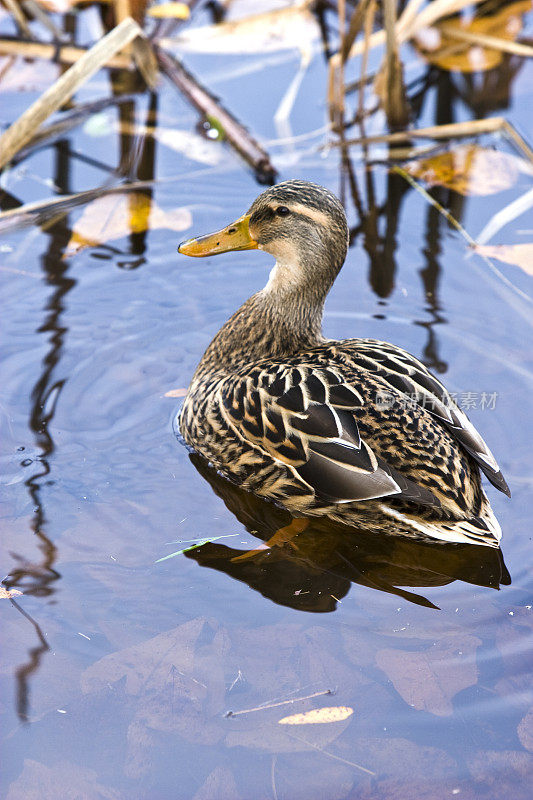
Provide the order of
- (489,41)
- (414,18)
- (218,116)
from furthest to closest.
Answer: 1. (489,41)
2. (414,18)
3. (218,116)

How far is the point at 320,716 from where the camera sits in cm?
340

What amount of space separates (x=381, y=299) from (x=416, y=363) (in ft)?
4.13

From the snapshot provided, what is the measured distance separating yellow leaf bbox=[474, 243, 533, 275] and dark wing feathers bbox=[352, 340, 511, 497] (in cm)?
169

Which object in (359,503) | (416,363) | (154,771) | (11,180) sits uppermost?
(11,180)

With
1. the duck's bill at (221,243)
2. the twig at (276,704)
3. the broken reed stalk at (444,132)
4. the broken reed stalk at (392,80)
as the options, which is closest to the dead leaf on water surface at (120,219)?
the duck's bill at (221,243)

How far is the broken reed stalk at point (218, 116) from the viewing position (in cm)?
618

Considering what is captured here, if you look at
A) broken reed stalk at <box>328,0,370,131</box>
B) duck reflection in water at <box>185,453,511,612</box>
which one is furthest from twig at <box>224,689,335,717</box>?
broken reed stalk at <box>328,0,370,131</box>

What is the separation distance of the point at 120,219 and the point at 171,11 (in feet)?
8.48

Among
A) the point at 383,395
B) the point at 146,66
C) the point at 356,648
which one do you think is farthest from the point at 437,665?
the point at 146,66

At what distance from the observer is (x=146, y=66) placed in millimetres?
7004

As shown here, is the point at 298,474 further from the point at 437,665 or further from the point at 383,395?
the point at 437,665

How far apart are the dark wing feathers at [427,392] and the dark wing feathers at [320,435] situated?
0.69 feet

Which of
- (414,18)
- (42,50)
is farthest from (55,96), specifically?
(414,18)

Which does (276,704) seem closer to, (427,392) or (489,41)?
(427,392)
